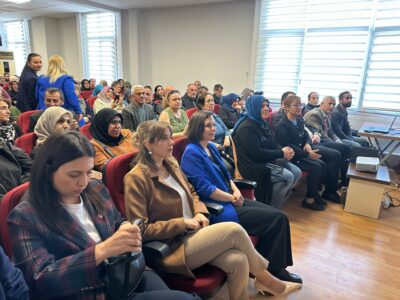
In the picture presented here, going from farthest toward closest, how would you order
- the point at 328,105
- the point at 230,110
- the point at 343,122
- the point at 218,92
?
the point at 218,92 < the point at 343,122 < the point at 230,110 < the point at 328,105

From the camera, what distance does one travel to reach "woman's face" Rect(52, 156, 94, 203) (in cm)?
105

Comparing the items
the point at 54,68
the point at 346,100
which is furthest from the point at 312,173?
the point at 54,68

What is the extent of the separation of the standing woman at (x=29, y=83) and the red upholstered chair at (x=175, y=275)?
8.28ft

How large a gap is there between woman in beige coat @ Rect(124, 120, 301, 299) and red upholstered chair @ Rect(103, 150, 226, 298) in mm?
32

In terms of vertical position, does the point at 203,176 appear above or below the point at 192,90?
below

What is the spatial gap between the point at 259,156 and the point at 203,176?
908mm

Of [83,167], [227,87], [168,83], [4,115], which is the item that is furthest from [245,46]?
[83,167]

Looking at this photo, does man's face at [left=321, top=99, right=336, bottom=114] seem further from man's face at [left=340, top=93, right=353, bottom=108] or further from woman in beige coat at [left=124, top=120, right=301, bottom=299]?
woman in beige coat at [left=124, top=120, right=301, bottom=299]

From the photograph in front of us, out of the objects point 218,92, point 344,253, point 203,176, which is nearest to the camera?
point 203,176

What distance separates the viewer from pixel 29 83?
3.51 metres

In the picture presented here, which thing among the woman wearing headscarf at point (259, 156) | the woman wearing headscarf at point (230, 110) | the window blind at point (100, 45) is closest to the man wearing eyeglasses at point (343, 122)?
the woman wearing headscarf at point (230, 110)

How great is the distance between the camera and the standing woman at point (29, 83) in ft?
11.5

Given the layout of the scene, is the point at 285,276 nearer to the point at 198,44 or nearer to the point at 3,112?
the point at 3,112

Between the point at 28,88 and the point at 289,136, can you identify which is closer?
the point at 289,136
